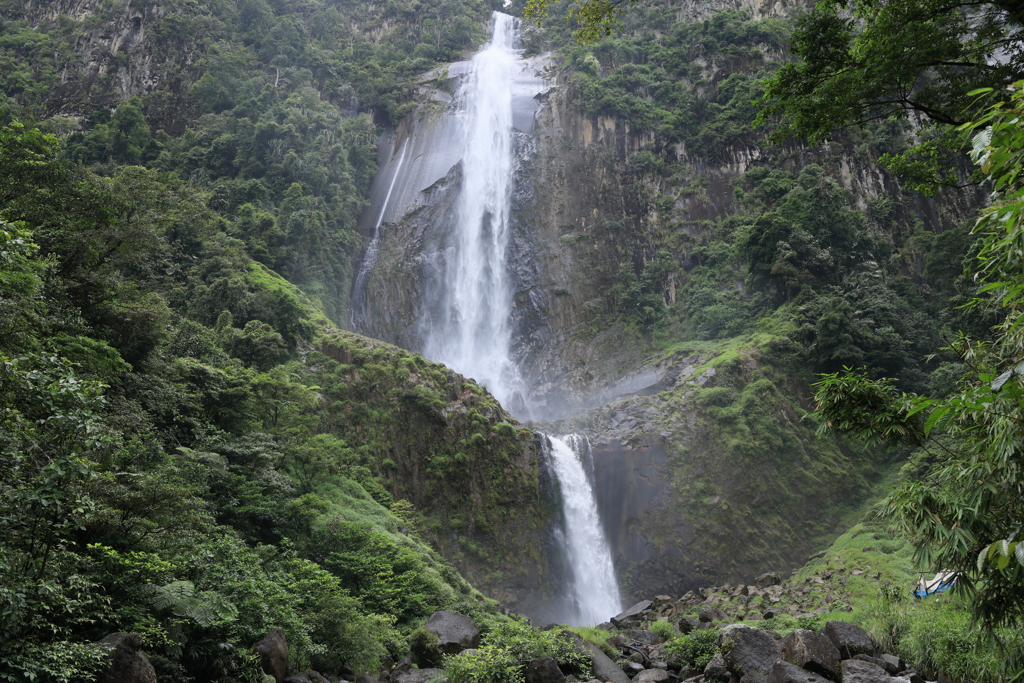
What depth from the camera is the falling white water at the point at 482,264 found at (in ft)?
118

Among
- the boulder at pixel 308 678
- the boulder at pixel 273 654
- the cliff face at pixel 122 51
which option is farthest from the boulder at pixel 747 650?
the cliff face at pixel 122 51

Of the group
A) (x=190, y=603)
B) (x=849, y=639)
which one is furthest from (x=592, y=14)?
(x=849, y=639)

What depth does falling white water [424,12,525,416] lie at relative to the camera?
36000mm

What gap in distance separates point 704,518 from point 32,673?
24.5 m

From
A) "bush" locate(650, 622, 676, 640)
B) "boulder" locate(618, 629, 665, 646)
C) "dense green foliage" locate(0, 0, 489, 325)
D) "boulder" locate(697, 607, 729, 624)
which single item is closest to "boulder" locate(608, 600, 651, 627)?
"boulder" locate(697, 607, 729, 624)

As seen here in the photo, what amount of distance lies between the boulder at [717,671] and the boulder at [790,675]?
Answer: 44.1 inches

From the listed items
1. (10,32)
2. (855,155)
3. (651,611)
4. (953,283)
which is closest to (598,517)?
(651,611)

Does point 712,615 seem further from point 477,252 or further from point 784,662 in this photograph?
point 477,252

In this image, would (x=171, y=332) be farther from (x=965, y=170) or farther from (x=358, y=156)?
(x=965, y=170)

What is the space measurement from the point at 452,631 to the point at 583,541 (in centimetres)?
1449

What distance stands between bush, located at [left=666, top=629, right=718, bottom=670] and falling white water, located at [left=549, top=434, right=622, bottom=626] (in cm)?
1232

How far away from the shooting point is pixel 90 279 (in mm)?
10883

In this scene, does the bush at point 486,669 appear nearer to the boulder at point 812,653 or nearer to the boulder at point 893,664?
the boulder at point 812,653

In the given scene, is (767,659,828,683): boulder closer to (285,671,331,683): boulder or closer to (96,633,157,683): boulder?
(285,671,331,683): boulder
